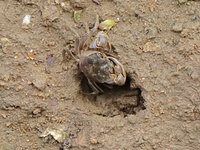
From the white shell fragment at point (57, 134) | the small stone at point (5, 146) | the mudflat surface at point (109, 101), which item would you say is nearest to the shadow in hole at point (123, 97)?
the mudflat surface at point (109, 101)

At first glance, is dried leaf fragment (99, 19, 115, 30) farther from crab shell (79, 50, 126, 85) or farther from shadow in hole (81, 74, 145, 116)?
shadow in hole (81, 74, 145, 116)

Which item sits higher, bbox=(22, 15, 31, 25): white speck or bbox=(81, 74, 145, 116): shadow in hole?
bbox=(22, 15, 31, 25): white speck

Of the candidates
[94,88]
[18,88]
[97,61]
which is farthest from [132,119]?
[18,88]

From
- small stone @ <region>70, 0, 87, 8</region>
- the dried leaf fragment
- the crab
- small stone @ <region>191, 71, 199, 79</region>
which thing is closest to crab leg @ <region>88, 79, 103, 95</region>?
the crab

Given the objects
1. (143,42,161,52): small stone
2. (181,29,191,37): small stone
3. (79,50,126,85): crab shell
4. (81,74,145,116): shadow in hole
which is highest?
(181,29,191,37): small stone

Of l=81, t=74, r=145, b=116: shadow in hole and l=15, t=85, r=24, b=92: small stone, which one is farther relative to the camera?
l=81, t=74, r=145, b=116: shadow in hole

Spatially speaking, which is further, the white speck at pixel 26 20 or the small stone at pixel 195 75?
the white speck at pixel 26 20

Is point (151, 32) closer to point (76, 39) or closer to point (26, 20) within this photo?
point (76, 39)

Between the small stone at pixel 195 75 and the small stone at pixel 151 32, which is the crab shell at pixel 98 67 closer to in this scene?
the small stone at pixel 151 32
